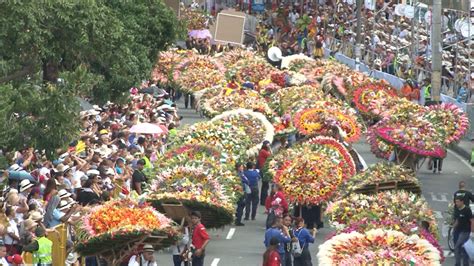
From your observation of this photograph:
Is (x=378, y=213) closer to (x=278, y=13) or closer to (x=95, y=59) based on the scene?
(x=95, y=59)

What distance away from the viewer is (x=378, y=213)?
2825 centimetres

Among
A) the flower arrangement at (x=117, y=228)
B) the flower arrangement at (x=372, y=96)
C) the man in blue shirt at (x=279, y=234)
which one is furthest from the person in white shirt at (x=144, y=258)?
the flower arrangement at (x=372, y=96)

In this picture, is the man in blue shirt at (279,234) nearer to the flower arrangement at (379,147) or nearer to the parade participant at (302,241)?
the parade participant at (302,241)

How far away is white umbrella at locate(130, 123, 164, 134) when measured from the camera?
40.8 metres

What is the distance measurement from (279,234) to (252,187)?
27.2ft

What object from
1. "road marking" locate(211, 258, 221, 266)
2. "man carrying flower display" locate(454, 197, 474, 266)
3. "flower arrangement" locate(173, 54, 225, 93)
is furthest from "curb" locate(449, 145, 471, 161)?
"road marking" locate(211, 258, 221, 266)

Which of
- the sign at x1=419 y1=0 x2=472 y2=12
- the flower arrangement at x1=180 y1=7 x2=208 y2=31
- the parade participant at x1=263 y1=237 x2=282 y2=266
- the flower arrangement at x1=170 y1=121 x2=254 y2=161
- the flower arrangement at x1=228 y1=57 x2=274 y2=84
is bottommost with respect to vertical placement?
the flower arrangement at x1=180 y1=7 x2=208 y2=31

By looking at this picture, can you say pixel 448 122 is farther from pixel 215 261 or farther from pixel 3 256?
pixel 3 256

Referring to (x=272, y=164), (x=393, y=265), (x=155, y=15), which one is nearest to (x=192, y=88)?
(x=155, y=15)

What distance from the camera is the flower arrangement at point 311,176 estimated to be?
3416 cm

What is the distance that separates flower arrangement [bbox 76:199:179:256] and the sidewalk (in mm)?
22560

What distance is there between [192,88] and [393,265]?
33.3 m

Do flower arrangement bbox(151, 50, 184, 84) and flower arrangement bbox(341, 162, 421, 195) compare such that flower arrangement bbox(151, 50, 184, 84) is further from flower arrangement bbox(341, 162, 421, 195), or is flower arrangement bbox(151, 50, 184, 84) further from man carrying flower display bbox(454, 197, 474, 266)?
man carrying flower display bbox(454, 197, 474, 266)

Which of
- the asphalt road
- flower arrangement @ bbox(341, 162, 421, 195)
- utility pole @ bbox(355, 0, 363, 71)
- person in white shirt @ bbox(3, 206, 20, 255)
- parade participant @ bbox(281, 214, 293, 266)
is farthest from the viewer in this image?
utility pole @ bbox(355, 0, 363, 71)
